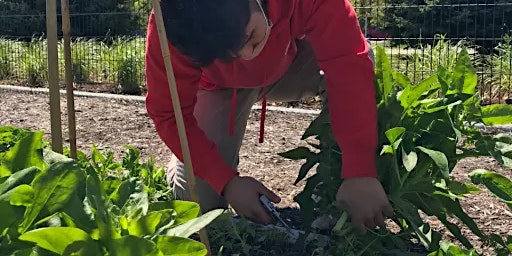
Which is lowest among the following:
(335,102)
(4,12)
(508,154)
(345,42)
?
(508,154)

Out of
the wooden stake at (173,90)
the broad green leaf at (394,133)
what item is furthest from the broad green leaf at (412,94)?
the wooden stake at (173,90)

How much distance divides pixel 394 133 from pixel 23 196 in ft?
2.98

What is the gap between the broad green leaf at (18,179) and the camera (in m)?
1.07

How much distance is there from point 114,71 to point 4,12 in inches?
261

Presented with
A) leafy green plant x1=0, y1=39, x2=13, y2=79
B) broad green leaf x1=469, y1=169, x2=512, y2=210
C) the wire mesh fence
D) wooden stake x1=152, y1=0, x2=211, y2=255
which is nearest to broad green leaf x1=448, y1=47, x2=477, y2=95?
broad green leaf x1=469, y1=169, x2=512, y2=210

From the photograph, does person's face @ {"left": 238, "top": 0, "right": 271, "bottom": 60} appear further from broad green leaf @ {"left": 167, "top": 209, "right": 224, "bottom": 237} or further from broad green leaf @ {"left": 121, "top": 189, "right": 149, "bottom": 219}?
broad green leaf @ {"left": 167, "top": 209, "right": 224, "bottom": 237}

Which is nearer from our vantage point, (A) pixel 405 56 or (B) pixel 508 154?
(B) pixel 508 154

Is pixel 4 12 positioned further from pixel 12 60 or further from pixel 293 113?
pixel 293 113

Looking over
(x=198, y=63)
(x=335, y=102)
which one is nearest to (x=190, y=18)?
(x=198, y=63)

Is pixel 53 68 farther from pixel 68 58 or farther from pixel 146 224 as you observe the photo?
pixel 146 224

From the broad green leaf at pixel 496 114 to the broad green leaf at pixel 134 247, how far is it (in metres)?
1.15

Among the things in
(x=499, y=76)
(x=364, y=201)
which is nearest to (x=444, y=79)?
(x=364, y=201)

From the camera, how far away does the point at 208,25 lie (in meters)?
1.46

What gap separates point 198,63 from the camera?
1.68 metres
